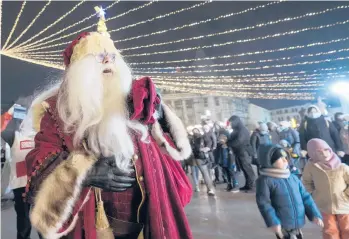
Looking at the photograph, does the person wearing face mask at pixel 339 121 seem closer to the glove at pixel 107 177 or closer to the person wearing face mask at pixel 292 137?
the person wearing face mask at pixel 292 137

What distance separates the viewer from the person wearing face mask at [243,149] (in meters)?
7.55

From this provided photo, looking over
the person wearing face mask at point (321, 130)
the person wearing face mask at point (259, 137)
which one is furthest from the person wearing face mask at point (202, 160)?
the person wearing face mask at point (321, 130)

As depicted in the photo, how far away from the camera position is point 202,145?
7863mm

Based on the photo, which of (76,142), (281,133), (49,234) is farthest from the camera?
(281,133)

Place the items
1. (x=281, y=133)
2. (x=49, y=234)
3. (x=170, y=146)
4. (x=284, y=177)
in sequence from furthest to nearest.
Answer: (x=281, y=133) → (x=284, y=177) → (x=170, y=146) → (x=49, y=234)

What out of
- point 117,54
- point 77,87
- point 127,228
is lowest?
point 127,228

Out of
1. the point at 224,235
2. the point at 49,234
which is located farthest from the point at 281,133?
the point at 49,234

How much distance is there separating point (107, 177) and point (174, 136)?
0.53 m

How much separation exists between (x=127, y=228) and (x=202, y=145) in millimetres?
6309

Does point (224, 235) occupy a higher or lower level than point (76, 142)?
lower

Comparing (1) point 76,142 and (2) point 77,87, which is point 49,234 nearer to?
(1) point 76,142

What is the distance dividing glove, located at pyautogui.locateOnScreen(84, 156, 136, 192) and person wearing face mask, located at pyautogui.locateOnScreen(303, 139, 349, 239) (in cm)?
267

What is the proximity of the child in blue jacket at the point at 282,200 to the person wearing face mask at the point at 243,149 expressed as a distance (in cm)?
421

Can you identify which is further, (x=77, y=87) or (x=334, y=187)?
(x=334, y=187)
